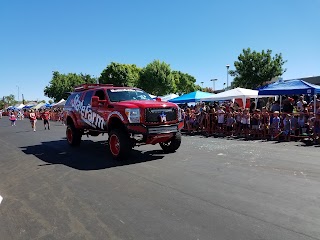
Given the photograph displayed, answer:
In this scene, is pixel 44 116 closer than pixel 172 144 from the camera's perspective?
No

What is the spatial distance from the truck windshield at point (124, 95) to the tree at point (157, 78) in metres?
43.0

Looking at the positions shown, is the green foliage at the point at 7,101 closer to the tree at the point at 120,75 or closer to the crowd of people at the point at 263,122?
the tree at the point at 120,75

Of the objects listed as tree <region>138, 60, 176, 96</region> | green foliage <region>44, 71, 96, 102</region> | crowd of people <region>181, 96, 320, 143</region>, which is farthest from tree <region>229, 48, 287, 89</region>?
green foliage <region>44, 71, 96, 102</region>

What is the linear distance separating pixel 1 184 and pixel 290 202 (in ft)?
20.2

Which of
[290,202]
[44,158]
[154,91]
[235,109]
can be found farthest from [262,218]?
[154,91]

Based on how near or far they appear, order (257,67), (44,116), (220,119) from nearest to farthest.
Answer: (220,119) → (44,116) → (257,67)

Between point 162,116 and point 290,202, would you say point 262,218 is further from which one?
point 162,116

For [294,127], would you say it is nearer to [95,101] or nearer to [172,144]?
[172,144]

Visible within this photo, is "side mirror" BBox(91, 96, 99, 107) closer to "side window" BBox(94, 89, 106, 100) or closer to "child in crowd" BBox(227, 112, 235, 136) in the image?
"side window" BBox(94, 89, 106, 100)

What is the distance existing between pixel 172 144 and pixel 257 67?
31462 millimetres

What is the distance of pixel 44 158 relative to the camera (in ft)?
34.9

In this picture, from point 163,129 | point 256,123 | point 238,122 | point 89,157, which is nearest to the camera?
point 163,129

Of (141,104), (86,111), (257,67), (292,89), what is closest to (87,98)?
(86,111)

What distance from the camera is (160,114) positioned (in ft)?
30.9
